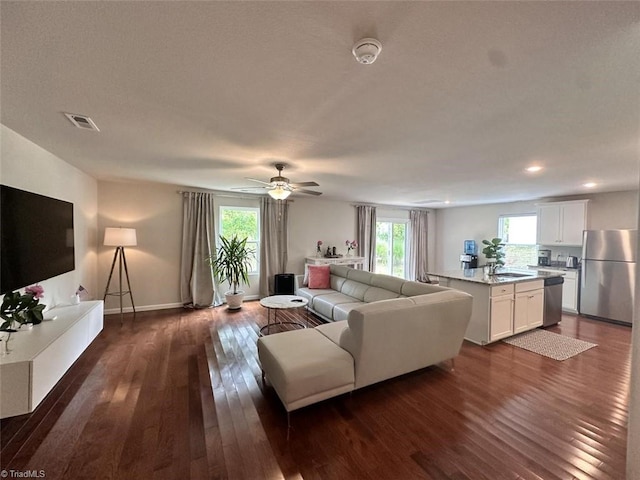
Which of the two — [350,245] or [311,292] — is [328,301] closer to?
[311,292]

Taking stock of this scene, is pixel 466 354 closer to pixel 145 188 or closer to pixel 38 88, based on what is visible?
pixel 38 88

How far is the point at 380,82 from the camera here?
1538 millimetres

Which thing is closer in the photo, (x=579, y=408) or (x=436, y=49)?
(x=436, y=49)

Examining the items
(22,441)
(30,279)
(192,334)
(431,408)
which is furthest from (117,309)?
(431,408)

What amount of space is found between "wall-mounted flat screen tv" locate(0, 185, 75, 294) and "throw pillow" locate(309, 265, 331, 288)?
3557mm

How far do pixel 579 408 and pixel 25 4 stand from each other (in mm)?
4320

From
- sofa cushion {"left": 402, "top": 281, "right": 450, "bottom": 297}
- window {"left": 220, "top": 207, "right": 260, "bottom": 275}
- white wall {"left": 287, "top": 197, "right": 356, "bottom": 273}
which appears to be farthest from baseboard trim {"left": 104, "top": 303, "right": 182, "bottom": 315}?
sofa cushion {"left": 402, "top": 281, "right": 450, "bottom": 297}

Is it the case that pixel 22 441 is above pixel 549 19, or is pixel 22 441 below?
below

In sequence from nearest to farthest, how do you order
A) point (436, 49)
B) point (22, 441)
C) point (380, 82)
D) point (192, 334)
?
point (436, 49) → point (380, 82) → point (22, 441) → point (192, 334)

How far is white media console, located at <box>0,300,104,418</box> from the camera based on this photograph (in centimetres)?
179

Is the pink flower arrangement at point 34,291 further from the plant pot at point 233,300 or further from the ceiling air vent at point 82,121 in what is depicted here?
the plant pot at point 233,300

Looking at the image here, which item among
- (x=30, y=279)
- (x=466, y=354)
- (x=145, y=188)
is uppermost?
(x=145, y=188)

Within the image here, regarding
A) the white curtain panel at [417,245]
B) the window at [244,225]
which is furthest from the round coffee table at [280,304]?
the white curtain panel at [417,245]

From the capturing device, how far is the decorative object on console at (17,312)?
208 cm
